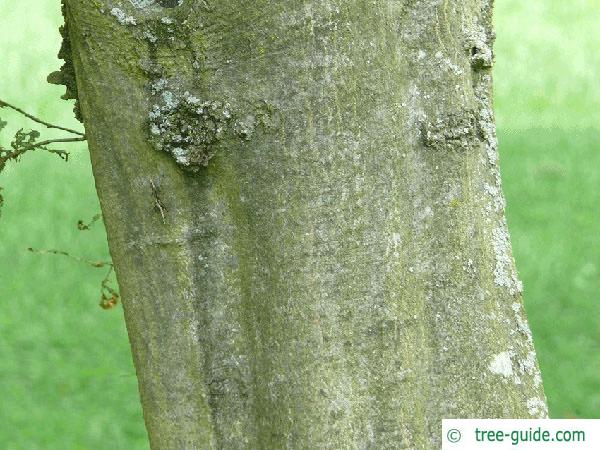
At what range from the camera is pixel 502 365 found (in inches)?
67.1

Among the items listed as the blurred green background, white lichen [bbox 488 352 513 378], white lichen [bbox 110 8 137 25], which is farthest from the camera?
the blurred green background

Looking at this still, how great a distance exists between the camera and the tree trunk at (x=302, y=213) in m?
1.54

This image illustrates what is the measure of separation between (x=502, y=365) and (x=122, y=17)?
3.04 ft

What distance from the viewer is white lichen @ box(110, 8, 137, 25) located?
5.01 ft

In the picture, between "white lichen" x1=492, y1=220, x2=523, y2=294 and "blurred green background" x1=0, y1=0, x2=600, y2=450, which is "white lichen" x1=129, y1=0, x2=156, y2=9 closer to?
"white lichen" x1=492, y1=220, x2=523, y2=294

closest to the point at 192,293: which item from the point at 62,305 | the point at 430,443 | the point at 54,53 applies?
the point at 430,443

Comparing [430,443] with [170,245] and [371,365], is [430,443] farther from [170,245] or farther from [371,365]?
[170,245]

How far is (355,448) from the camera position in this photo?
162 cm

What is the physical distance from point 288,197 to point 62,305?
176 inches

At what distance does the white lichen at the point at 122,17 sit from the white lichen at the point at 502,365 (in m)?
0.88

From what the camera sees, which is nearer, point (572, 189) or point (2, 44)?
point (572, 189)

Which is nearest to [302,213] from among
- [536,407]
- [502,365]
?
[502,365]

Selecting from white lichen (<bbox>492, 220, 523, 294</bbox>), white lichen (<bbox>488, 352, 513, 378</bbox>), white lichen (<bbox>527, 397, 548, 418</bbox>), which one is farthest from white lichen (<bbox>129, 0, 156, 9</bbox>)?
white lichen (<bbox>527, 397, 548, 418</bbox>)

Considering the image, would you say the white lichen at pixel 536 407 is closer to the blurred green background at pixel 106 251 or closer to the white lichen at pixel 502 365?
the white lichen at pixel 502 365
